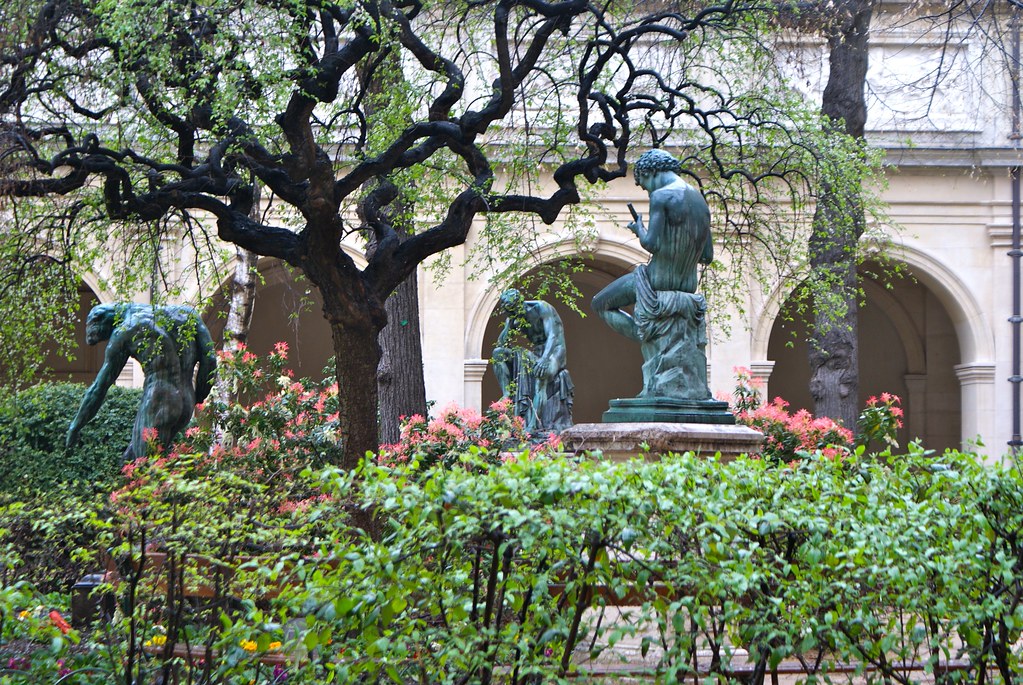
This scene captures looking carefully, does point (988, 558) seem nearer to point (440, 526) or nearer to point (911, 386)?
point (440, 526)

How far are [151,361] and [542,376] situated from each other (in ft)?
20.4

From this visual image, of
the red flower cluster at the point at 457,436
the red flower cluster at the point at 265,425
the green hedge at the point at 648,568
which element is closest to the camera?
the green hedge at the point at 648,568

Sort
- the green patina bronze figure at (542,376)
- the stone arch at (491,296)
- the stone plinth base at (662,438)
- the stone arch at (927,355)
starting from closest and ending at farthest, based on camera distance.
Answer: the stone plinth base at (662,438) → the green patina bronze figure at (542,376) → the stone arch at (491,296) → the stone arch at (927,355)

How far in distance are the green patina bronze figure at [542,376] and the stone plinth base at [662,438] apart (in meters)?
6.47

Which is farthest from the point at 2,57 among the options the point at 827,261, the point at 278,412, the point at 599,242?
the point at 599,242

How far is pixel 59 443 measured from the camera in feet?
36.6

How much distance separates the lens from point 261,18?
7.29 meters

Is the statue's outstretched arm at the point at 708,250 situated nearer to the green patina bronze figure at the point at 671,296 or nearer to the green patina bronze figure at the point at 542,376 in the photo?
the green patina bronze figure at the point at 671,296

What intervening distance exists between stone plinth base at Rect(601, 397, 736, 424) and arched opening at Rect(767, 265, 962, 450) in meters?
16.1

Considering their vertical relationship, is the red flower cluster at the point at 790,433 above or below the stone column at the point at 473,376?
below

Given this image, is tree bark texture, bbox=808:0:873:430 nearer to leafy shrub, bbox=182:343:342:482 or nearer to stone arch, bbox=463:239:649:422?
leafy shrub, bbox=182:343:342:482

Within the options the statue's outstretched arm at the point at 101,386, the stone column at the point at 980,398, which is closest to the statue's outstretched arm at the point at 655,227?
the statue's outstretched arm at the point at 101,386

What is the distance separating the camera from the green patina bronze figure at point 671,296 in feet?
25.6

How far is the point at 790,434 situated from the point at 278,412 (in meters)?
4.39
